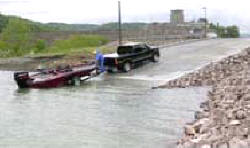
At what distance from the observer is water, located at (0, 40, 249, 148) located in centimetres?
1596

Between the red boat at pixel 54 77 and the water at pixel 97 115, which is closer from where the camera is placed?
the water at pixel 97 115

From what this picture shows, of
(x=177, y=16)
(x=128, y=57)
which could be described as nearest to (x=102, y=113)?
(x=128, y=57)

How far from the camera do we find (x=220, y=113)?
1684 centimetres

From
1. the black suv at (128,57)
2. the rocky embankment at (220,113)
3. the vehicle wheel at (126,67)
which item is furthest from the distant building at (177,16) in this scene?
the rocky embankment at (220,113)

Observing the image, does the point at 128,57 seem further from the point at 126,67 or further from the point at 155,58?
the point at 155,58

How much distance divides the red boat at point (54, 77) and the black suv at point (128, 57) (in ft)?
8.78

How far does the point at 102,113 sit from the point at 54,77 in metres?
9.68

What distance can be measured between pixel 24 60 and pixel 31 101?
66.1ft

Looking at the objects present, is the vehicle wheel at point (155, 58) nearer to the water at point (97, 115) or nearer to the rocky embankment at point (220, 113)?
the rocky embankment at point (220, 113)

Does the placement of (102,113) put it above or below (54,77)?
below

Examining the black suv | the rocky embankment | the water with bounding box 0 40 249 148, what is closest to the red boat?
the water with bounding box 0 40 249 148

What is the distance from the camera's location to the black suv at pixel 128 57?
114 feet

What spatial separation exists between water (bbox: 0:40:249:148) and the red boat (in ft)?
1.81

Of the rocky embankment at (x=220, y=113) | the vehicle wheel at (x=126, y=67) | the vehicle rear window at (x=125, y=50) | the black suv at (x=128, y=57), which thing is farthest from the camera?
the vehicle rear window at (x=125, y=50)
